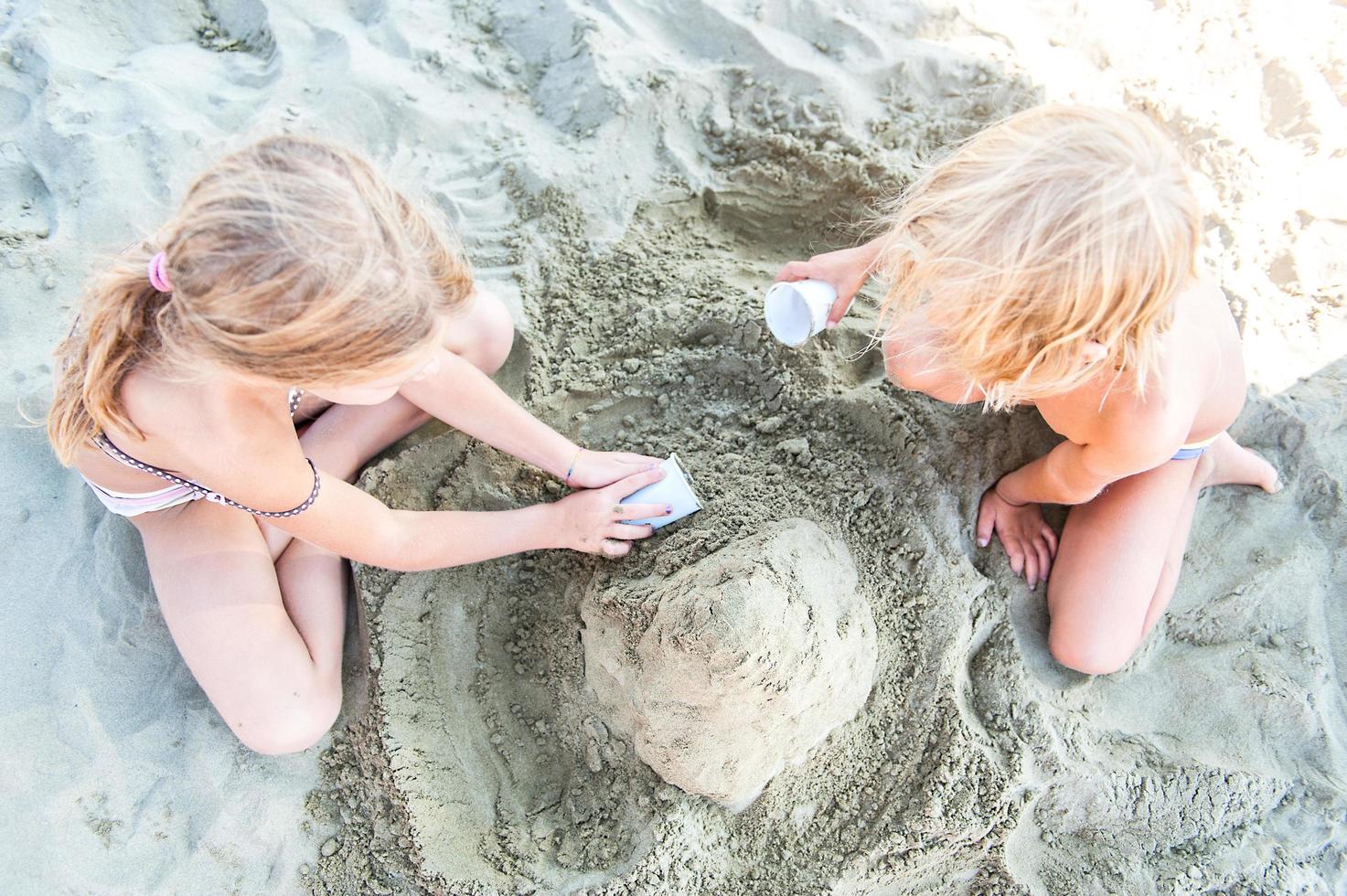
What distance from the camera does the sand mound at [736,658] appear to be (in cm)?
143

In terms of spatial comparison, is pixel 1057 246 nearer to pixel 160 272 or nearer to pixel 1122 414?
pixel 1122 414

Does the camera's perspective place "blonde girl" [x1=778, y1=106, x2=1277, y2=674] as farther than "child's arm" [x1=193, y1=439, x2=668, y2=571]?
No

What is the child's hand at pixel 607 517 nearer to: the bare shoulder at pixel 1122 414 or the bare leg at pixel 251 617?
the bare leg at pixel 251 617

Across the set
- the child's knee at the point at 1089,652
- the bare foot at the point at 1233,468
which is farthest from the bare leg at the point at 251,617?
the bare foot at the point at 1233,468

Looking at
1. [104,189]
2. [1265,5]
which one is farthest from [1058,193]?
[104,189]

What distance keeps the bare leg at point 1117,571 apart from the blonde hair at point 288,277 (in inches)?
57.6

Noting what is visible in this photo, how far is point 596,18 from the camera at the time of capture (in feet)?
7.90

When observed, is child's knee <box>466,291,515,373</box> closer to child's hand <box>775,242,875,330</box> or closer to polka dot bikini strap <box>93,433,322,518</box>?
polka dot bikini strap <box>93,433,322,518</box>

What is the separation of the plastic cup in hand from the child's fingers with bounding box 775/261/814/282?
0.55 meters

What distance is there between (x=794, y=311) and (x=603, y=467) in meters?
0.53

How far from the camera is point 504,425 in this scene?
5.93 ft

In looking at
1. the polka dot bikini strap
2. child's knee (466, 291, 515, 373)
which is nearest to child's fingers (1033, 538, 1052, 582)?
child's knee (466, 291, 515, 373)

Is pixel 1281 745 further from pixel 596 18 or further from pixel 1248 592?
pixel 596 18

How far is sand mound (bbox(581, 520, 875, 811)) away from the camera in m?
1.43
